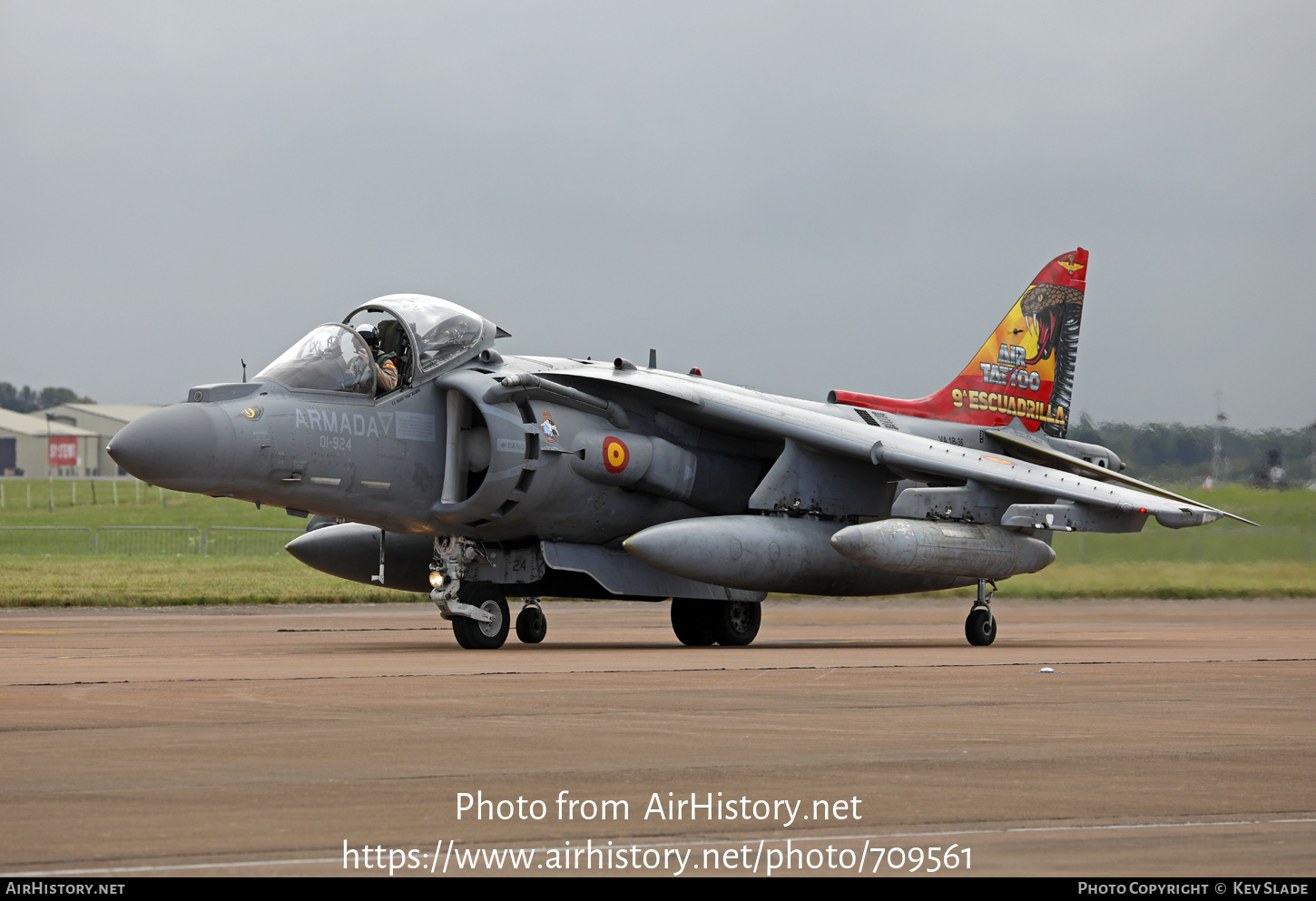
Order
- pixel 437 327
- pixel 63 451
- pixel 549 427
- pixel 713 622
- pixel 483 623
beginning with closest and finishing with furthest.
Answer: pixel 483 623
pixel 437 327
pixel 549 427
pixel 713 622
pixel 63 451

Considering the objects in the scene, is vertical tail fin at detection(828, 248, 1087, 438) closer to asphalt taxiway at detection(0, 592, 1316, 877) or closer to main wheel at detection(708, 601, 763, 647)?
main wheel at detection(708, 601, 763, 647)

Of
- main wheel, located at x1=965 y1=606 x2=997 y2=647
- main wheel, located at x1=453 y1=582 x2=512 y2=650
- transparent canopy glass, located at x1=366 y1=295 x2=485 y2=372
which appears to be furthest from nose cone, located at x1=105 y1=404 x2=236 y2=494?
main wheel, located at x1=965 y1=606 x2=997 y2=647

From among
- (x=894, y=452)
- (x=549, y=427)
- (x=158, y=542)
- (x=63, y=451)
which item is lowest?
(x=63, y=451)

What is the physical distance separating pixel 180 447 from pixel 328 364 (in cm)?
198

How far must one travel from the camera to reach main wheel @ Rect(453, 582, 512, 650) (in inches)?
619

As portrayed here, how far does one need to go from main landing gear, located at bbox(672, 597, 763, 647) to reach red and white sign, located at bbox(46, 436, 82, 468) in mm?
99936

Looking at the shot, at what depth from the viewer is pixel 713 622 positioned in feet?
58.1

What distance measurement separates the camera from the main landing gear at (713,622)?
17.7m

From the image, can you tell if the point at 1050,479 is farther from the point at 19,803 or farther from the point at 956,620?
the point at 19,803

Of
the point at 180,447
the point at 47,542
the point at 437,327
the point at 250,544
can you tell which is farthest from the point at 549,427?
the point at 47,542

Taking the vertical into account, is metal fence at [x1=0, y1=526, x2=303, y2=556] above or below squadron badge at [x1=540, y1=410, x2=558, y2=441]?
below

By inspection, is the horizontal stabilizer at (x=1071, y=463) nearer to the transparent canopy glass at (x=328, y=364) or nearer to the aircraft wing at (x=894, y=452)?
the aircraft wing at (x=894, y=452)

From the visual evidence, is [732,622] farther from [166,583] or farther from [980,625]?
[166,583]
